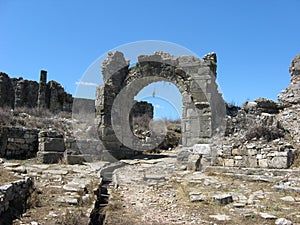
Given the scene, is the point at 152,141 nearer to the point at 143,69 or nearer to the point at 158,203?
the point at 143,69

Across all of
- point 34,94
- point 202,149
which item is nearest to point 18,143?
point 202,149

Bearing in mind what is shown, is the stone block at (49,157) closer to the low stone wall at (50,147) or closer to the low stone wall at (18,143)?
the low stone wall at (50,147)

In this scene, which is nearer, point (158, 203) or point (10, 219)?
point (10, 219)

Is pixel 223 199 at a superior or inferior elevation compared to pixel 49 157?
inferior

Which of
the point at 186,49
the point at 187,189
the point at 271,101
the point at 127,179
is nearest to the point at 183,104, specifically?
the point at 186,49

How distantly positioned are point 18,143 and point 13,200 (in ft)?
20.5

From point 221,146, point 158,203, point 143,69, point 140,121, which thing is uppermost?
point 143,69

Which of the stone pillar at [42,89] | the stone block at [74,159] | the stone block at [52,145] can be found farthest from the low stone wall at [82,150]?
the stone pillar at [42,89]

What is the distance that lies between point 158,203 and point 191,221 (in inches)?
55.8

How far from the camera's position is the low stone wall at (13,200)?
3.84m

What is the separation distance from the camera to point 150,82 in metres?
13.6

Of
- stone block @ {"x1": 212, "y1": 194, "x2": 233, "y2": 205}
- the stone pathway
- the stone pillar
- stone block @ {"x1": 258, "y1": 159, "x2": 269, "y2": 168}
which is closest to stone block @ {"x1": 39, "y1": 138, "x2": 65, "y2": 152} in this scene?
the stone pathway

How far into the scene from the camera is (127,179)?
27.9 ft

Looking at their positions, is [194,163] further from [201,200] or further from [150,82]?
[150,82]
